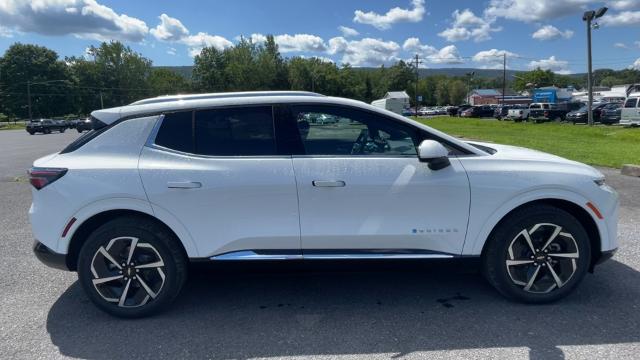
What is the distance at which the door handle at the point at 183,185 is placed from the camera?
3281 mm

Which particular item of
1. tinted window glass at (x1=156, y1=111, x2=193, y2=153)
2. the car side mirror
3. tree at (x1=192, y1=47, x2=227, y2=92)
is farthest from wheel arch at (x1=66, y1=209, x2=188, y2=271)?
tree at (x1=192, y1=47, x2=227, y2=92)

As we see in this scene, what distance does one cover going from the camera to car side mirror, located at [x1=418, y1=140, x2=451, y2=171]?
3.22m

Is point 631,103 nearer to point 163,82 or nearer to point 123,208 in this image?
point 123,208

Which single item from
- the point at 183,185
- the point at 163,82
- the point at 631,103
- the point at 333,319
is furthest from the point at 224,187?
the point at 163,82

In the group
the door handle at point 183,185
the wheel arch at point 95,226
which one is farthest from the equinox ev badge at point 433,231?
the wheel arch at point 95,226

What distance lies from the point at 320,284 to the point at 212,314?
40.4 inches

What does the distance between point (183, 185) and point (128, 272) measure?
2.71 ft

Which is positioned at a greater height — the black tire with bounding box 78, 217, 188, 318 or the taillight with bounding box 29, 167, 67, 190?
the taillight with bounding box 29, 167, 67, 190

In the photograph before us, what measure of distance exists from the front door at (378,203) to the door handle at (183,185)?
2.45 ft

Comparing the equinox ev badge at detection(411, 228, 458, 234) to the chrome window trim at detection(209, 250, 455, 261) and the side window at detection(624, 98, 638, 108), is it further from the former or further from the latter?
the side window at detection(624, 98, 638, 108)

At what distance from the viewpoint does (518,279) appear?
353 cm

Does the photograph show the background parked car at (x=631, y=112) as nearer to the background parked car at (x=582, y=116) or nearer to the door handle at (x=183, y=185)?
the background parked car at (x=582, y=116)

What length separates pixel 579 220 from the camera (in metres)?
3.60

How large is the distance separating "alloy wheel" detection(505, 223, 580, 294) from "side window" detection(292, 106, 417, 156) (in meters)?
1.14
